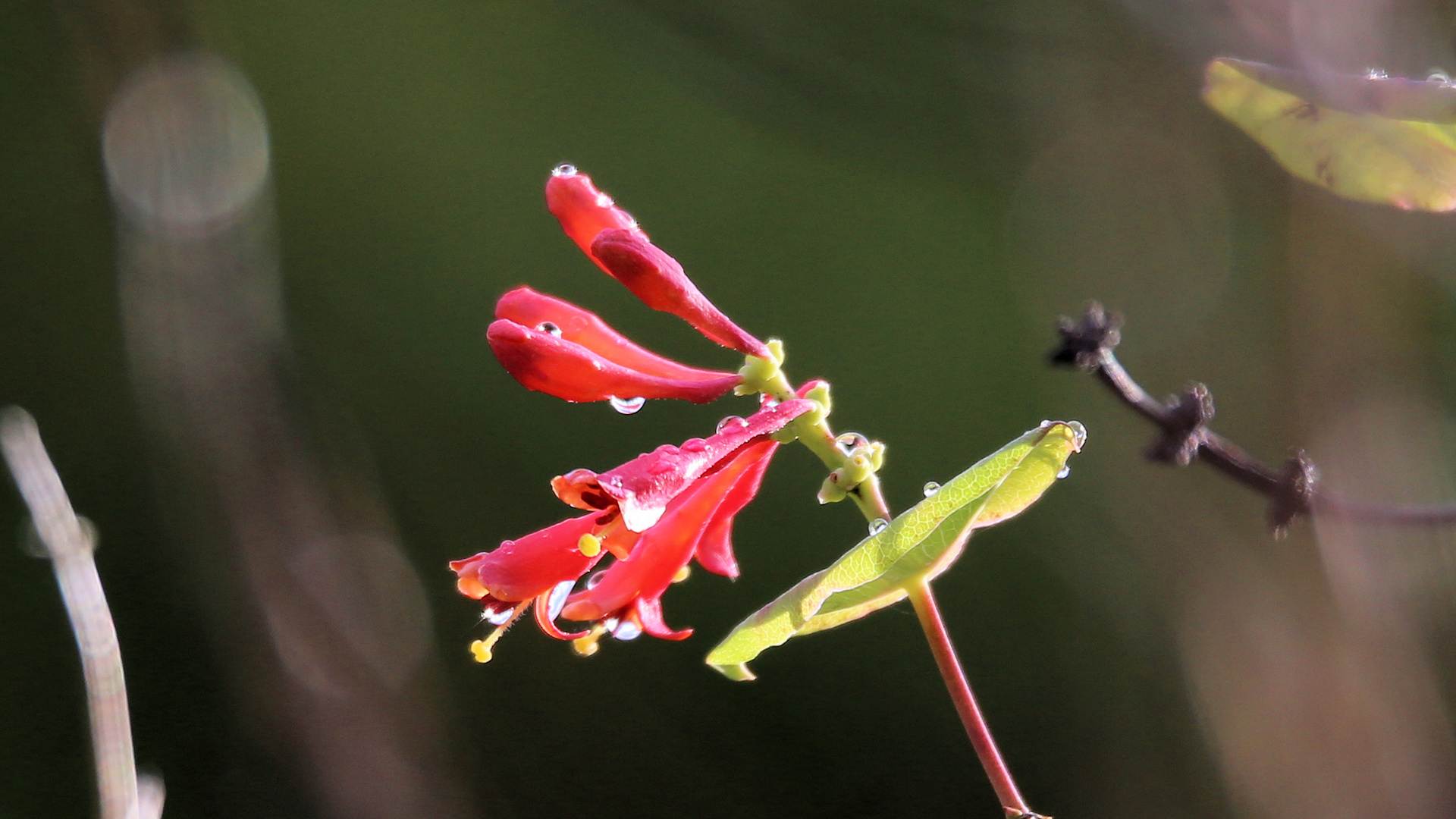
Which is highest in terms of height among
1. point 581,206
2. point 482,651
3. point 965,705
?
point 581,206

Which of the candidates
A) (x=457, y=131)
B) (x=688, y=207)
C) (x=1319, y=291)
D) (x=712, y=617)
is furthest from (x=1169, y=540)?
(x=457, y=131)

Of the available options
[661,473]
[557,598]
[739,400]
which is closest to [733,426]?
[661,473]

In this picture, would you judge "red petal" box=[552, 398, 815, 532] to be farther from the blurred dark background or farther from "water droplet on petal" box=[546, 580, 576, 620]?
the blurred dark background

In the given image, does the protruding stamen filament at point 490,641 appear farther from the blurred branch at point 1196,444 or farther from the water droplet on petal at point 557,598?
the blurred branch at point 1196,444

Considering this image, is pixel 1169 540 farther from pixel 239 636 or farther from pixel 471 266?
pixel 471 266

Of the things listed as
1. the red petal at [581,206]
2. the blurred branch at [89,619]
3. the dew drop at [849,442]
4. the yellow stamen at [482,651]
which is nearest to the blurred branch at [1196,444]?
the dew drop at [849,442]

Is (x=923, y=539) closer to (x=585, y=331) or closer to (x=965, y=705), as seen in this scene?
(x=965, y=705)
